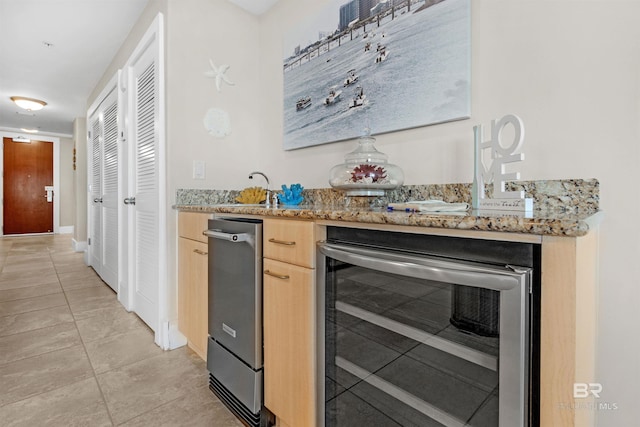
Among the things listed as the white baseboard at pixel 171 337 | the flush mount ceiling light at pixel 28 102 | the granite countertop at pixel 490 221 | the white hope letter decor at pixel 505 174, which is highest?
the flush mount ceiling light at pixel 28 102

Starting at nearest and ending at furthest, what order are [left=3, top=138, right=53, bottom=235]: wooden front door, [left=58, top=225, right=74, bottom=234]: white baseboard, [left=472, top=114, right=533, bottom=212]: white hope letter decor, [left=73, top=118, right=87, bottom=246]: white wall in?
[left=472, top=114, right=533, bottom=212]: white hope letter decor → [left=73, top=118, right=87, bottom=246]: white wall → [left=3, top=138, right=53, bottom=235]: wooden front door → [left=58, top=225, right=74, bottom=234]: white baseboard

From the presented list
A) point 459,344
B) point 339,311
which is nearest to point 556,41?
point 459,344

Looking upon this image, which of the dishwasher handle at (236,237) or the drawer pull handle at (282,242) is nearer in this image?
the drawer pull handle at (282,242)

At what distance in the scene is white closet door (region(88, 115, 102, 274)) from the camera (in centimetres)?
373

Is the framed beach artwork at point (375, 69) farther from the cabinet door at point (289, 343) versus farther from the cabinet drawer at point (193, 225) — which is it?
the cabinet door at point (289, 343)

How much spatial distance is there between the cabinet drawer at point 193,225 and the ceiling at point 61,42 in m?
1.67

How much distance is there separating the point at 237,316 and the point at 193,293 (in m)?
0.55

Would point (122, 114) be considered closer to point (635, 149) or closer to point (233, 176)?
point (233, 176)

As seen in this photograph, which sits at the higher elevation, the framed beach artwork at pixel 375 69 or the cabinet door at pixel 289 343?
the framed beach artwork at pixel 375 69

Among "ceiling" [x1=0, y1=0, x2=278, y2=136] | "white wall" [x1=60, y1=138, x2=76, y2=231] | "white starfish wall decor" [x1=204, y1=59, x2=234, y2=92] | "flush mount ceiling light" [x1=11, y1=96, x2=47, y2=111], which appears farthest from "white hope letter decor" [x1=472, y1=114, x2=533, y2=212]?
"white wall" [x1=60, y1=138, x2=76, y2=231]

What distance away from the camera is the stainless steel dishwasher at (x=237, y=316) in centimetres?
130

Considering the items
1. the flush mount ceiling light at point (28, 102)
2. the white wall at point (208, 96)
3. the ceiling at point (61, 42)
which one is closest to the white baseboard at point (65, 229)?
the ceiling at point (61, 42)

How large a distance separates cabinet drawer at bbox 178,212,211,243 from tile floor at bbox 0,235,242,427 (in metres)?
0.75

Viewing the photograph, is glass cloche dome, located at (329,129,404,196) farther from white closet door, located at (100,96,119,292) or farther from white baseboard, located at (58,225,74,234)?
white baseboard, located at (58,225,74,234)
